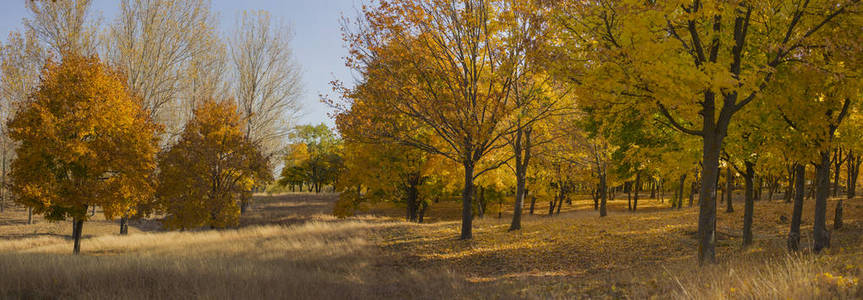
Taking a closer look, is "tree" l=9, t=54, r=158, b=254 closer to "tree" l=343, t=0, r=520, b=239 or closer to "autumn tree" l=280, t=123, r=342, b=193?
"tree" l=343, t=0, r=520, b=239

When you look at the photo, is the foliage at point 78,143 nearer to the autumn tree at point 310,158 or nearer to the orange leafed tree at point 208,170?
the orange leafed tree at point 208,170

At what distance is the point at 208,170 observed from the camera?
2188 centimetres

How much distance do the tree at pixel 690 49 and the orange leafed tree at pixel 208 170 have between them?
18.9 metres

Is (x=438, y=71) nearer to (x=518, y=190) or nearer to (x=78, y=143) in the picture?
(x=518, y=190)

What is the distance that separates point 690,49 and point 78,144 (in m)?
17.9

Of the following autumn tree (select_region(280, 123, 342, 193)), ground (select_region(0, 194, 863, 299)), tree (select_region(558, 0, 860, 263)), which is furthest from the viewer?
autumn tree (select_region(280, 123, 342, 193))

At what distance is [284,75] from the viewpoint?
30.4 meters

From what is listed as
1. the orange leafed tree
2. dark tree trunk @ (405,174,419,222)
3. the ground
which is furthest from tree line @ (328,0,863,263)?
the orange leafed tree

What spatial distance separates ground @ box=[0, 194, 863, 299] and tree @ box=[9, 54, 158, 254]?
2.79 meters

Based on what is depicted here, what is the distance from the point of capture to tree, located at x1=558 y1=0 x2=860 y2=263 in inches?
276

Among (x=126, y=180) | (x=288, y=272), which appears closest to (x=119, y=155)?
(x=126, y=180)

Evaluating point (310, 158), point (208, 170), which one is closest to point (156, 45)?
point (208, 170)

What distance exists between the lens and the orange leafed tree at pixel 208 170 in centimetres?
2100

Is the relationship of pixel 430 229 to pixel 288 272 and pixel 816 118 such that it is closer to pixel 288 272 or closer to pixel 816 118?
pixel 288 272
